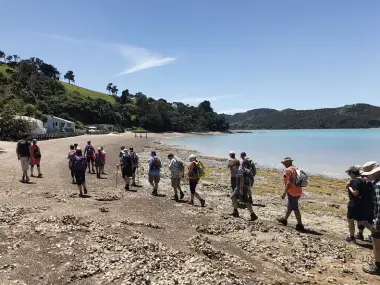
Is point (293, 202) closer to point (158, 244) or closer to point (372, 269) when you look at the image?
point (372, 269)

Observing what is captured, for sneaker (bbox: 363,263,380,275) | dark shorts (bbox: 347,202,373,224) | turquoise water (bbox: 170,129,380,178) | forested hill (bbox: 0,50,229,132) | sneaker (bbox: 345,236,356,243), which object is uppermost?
forested hill (bbox: 0,50,229,132)

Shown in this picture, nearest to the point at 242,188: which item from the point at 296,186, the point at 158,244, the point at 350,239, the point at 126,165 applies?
the point at 296,186

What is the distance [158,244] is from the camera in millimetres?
8969

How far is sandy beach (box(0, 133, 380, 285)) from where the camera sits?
24.1 ft

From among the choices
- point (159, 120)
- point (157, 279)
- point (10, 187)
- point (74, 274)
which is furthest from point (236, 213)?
point (159, 120)

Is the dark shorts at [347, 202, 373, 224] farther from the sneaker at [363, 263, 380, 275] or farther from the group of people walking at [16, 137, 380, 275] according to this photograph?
the sneaker at [363, 263, 380, 275]

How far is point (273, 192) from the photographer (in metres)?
21.2

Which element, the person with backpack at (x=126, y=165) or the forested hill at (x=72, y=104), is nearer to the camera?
the person with backpack at (x=126, y=165)

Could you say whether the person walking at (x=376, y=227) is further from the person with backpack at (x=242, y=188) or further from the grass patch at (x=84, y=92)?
the grass patch at (x=84, y=92)

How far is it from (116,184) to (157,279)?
11.7 m

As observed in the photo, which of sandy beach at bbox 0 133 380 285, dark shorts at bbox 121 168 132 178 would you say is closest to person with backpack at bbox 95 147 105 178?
dark shorts at bbox 121 168 132 178

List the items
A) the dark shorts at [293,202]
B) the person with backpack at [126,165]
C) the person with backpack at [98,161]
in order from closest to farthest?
the dark shorts at [293,202] → the person with backpack at [126,165] → the person with backpack at [98,161]

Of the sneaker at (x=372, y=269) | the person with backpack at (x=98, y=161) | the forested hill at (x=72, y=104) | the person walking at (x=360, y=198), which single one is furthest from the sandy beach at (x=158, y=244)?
the forested hill at (x=72, y=104)

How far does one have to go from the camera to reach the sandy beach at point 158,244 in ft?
24.1
